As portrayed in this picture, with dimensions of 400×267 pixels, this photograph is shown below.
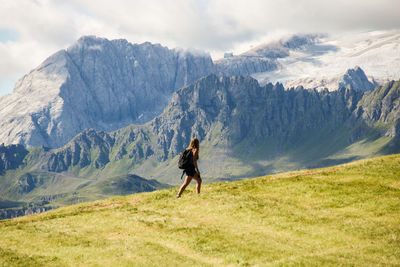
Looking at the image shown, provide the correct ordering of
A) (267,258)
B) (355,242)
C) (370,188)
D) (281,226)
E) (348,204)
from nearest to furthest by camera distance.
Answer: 1. (267,258)
2. (355,242)
3. (281,226)
4. (348,204)
5. (370,188)

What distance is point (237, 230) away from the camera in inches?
1220

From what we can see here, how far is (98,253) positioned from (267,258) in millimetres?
10152

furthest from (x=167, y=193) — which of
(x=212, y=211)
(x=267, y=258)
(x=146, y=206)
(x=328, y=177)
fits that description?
(x=267, y=258)

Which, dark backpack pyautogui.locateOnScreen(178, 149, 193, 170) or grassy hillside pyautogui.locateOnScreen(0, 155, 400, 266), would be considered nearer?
grassy hillside pyautogui.locateOnScreen(0, 155, 400, 266)

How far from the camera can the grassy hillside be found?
981 inches

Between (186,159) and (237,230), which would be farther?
Answer: (186,159)

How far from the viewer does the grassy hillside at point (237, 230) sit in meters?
24.9

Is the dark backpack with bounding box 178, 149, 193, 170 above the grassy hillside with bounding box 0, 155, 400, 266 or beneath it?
above

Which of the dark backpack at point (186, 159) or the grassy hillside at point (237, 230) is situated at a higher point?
the dark backpack at point (186, 159)

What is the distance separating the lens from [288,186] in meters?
45.6

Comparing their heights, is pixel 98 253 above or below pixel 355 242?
above

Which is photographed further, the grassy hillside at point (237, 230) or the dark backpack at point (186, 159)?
the dark backpack at point (186, 159)

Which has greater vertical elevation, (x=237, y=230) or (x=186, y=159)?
(x=186, y=159)

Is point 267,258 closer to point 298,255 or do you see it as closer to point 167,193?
point 298,255
